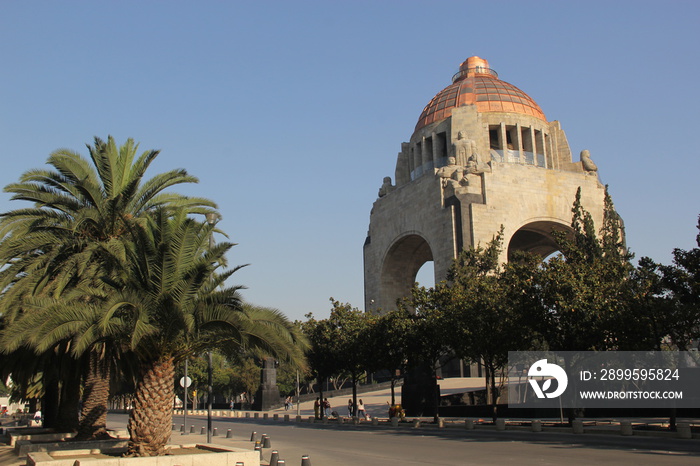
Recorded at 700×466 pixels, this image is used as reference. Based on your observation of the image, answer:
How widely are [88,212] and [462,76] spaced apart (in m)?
40.0

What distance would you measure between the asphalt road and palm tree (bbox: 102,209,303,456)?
2810 mm

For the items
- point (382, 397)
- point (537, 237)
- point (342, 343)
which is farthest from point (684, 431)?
point (537, 237)

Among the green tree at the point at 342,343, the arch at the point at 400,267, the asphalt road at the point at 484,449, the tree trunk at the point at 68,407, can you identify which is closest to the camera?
the asphalt road at the point at 484,449

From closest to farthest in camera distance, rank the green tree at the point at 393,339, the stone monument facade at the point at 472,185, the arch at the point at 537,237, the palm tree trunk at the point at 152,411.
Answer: the palm tree trunk at the point at 152,411
the green tree at the point at 393,339
the stone monument facade at the point at 472,185
the arch at the point at 537,237

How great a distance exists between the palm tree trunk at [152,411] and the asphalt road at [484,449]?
269 cm

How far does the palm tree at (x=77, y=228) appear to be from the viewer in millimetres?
15492

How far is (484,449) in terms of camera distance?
14.8m

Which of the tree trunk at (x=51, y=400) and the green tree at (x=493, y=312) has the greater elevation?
the green tree at (x=493, y=312)

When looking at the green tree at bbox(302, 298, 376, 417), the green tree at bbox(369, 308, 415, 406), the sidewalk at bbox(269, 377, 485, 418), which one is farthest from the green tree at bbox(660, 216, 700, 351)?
the sidewalk at bbox(269, 377, 485, 418)

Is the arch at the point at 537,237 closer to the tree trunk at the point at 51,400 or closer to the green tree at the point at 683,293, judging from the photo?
the green tree at the point at 683,293

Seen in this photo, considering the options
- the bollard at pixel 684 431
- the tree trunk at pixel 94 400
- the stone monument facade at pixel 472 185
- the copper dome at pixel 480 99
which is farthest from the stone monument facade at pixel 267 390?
the bollard at pixel 684 431

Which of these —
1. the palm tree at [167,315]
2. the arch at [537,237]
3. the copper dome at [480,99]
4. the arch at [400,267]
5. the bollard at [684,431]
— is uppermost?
the copper dome at [480,99]

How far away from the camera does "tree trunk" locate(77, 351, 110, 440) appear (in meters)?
15.8

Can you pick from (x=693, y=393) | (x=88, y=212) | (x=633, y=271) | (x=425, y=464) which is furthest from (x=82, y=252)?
(x=693, y=393)
